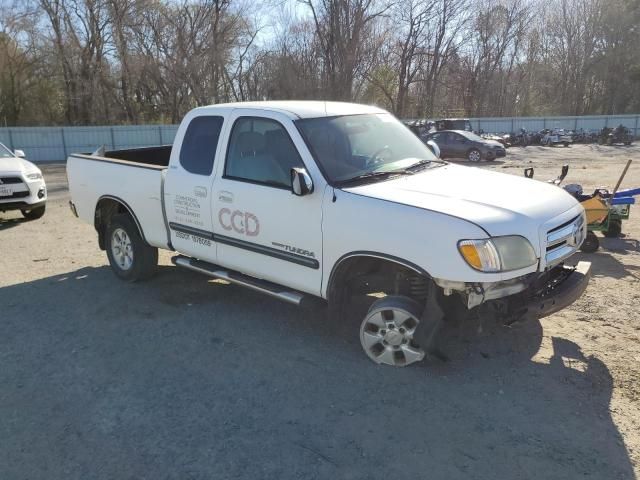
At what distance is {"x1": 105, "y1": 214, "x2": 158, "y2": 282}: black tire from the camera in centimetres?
598

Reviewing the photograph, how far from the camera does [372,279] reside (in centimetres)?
419

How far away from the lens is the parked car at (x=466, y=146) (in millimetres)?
22797

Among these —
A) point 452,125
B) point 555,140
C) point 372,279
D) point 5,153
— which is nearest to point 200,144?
point 372,279

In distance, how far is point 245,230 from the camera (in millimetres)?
4633

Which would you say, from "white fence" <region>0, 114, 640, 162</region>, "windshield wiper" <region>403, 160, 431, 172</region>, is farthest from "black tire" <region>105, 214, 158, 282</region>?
"white fence" <region>0, 114, 640, 162</region>

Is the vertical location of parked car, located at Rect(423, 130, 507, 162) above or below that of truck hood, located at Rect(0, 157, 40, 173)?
below

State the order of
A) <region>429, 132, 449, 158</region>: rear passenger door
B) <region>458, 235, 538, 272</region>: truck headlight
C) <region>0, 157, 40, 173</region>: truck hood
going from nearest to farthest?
<region>458, 235, 538, 272</region>: truck headlight < <region>0, 157, 40, 173</region>: truck hood < <region>429, 132, 449, 158</region>: rear passenger door

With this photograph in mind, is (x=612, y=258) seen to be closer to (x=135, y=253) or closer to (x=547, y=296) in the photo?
(x=547, y=296)

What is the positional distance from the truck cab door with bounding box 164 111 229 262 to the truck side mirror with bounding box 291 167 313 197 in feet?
3.83

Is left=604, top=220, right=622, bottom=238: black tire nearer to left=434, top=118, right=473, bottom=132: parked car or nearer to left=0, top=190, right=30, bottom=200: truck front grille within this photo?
left=0, top=190, right=30, bottom=200: truck front grille

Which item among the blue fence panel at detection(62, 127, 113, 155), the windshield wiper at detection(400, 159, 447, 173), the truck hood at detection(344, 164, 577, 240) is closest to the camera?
→ the truck hood at detection(344, 164, 577, 240)

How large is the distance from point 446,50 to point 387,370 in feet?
143

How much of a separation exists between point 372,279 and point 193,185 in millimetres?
1984

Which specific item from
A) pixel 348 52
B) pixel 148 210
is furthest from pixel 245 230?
pixel 348 52
